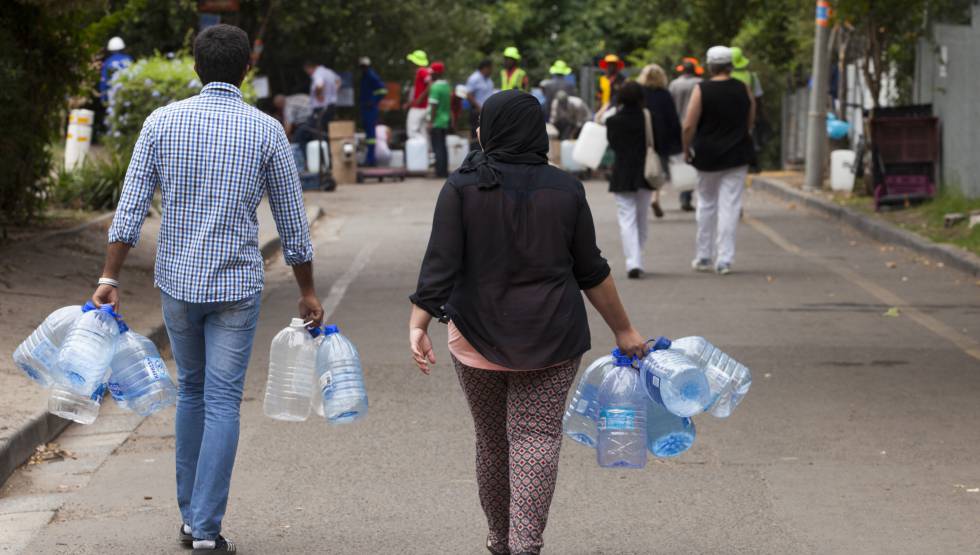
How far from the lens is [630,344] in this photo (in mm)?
5062

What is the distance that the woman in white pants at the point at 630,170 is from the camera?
13336 mm

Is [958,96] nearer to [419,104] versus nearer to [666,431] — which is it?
[419,104]

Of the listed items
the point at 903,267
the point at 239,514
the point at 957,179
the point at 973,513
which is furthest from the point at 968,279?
the point at 239,514

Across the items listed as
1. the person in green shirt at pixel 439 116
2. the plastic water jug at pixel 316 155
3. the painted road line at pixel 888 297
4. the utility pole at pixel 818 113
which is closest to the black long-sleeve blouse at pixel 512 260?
the painted road line at pixel 888 297

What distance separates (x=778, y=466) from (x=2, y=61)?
7.54 meters

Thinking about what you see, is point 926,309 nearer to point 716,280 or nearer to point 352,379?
point 716,280

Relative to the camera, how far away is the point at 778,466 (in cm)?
687

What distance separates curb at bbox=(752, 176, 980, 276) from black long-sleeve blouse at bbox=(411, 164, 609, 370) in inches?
361

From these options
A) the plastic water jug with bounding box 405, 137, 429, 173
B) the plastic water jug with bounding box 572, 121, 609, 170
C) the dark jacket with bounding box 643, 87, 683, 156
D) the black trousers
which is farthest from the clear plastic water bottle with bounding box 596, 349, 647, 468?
the plastic water jug with bounding box 405, 137, 429, 173

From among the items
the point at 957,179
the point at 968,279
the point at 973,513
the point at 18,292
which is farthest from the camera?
the point at 957,179

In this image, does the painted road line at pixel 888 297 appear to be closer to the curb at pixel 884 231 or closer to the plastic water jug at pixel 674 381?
the curb at pixel 884 231

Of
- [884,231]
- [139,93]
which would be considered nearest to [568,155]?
[139,93]

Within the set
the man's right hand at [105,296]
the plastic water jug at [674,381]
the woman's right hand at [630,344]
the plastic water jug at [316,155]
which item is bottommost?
the plastic water jug at [316,155]

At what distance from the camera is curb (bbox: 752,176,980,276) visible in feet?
45.2
